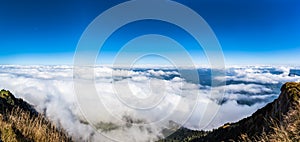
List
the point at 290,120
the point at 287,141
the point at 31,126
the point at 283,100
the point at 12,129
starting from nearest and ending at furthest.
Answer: the point at 287,141, the point at 12,129, the point at 31,126, the point at 290,120, the point at 283,100

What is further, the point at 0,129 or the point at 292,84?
the point at 292,84

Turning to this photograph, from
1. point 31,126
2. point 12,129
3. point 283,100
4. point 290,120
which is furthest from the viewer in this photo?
point 283,100

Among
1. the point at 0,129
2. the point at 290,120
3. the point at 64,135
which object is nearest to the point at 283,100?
the point at 290,120

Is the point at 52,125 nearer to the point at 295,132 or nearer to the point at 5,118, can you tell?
the point at 5,118

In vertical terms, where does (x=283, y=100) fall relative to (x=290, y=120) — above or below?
below

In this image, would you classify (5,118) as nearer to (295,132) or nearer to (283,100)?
(295,132)

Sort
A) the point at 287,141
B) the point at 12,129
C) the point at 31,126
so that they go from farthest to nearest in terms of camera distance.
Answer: the point at 31,126
the point at 12,129
the point at 287,141

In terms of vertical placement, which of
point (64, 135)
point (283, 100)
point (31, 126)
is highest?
point (31, 126)

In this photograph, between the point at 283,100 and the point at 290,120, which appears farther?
the point at 283,100

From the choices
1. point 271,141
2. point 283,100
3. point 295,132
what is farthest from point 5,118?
point 283,100
